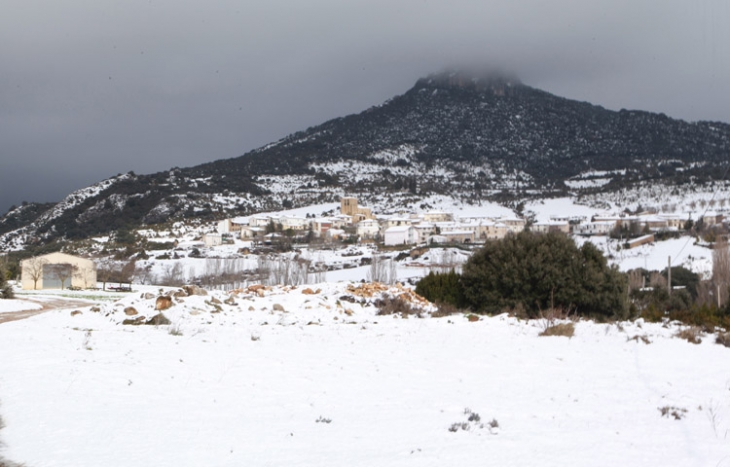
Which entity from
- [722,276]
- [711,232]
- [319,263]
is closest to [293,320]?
[722,276]

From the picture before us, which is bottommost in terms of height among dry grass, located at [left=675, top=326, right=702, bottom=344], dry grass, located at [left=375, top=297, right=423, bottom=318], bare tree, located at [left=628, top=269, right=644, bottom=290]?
bare tree, located at [left=628, top=269, right=644, bottom=290]

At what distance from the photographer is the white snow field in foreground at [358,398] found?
4.53 meters

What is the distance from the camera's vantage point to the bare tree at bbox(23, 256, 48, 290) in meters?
45.4

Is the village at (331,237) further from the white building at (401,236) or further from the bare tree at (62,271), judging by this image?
the white building at (401,236)

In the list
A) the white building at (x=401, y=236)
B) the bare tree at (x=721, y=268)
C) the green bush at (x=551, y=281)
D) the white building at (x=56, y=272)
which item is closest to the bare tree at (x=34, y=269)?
the white building at (x=56, y=272)

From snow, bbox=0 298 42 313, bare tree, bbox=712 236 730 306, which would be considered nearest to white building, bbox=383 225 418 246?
bare tree, bbox=712 236 730 306

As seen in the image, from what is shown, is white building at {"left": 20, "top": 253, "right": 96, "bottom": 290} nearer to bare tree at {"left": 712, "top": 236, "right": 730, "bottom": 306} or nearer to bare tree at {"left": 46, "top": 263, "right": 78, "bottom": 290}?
bare tree at {"left": 46, "top": 263, "right": 78, "bottom": 290}

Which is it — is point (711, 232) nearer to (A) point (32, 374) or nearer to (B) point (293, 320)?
(B) point (293, 320)

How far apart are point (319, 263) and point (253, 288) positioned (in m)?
53.5

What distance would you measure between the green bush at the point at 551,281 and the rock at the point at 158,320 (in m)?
8.36

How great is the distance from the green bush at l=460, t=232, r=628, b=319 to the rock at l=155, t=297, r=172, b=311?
828 cm

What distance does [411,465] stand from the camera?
424 cm

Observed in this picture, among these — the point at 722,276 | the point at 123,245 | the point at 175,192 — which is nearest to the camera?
the point at 722,276

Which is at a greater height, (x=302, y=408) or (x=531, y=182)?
(x=531, y=182)
